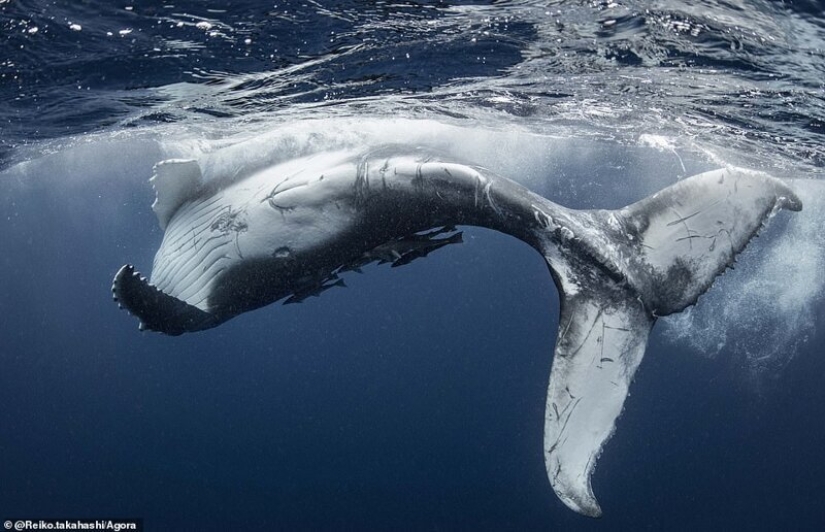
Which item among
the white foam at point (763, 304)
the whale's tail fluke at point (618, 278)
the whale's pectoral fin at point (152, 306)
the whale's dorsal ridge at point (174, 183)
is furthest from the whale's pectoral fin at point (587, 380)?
the white foam at point (763, 304)

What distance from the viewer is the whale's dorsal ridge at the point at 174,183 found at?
600cm

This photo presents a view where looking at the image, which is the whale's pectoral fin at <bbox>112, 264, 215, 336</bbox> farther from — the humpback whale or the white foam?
the white foam

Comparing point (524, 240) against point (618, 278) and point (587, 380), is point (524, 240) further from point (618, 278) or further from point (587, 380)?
point (587, 380)

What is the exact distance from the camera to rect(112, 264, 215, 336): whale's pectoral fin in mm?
4445

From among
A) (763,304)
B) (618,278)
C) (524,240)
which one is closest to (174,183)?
(524,240)

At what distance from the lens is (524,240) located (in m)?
4.47

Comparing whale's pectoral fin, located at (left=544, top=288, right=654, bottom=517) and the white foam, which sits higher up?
whale's pectoral fin, located at (left=544, top=288, right=654, bottom=517)

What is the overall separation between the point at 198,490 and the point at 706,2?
56699 mm

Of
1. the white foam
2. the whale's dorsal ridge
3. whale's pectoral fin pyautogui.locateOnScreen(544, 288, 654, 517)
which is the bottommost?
the white foam

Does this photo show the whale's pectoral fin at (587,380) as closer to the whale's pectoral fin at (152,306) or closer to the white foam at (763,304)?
the whale's pectoral fin at (152,306)

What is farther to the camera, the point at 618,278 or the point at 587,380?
the point at 618,278

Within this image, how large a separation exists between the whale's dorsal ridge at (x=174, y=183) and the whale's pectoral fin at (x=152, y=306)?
169 centimetres

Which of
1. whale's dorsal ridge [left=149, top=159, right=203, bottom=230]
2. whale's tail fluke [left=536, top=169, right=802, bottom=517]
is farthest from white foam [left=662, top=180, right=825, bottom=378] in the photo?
whale's dorsal ridge [left=149, top=159, right=203, bottom=230]

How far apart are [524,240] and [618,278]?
77 cm
